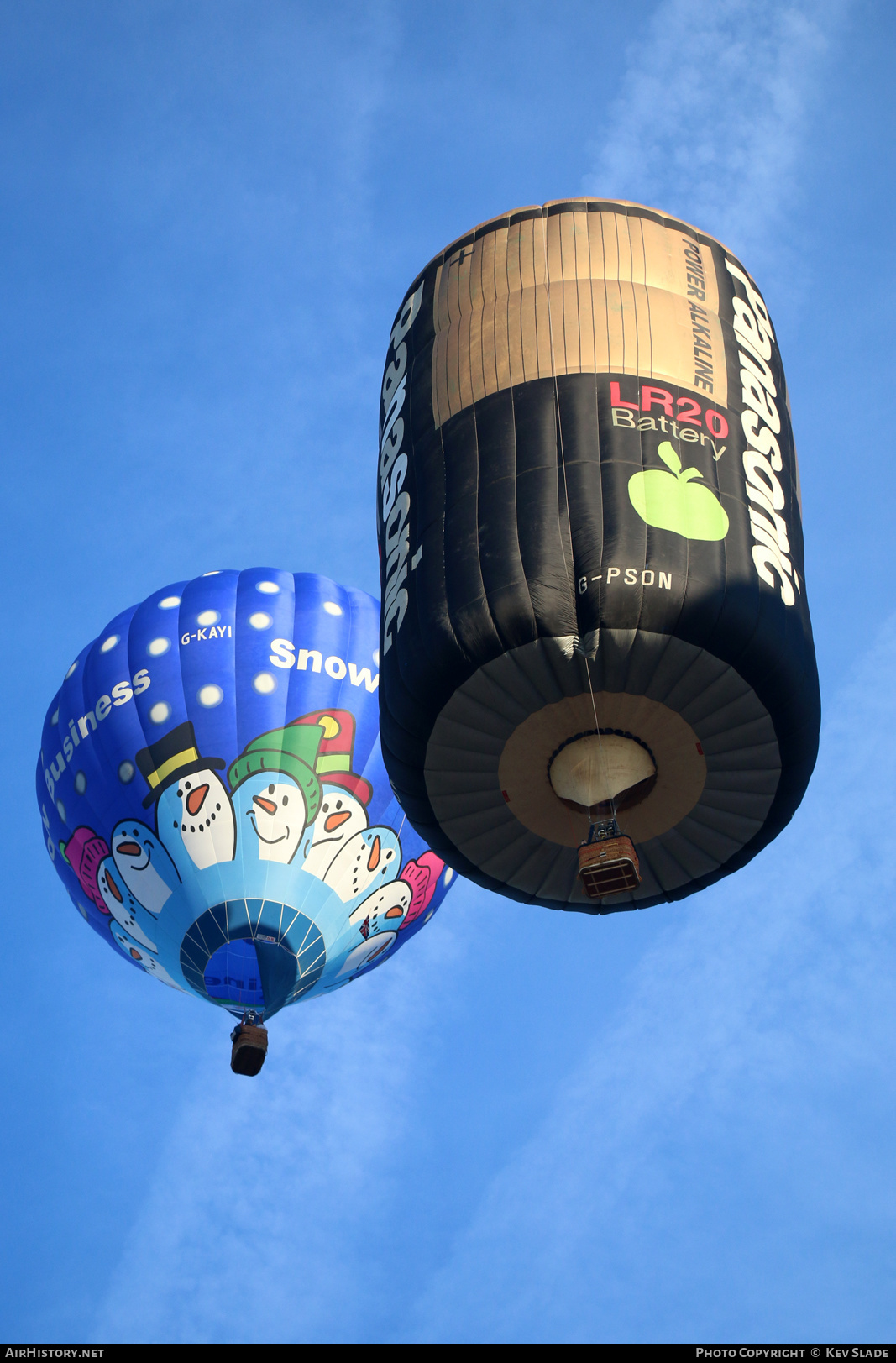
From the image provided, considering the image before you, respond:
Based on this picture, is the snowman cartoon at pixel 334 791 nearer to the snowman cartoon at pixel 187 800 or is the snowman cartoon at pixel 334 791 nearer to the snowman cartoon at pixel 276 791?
the snowman cartoon at pixel 276 791

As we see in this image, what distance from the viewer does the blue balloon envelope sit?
19844mm

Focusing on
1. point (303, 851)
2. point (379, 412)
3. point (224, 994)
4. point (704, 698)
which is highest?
point (379, 412)

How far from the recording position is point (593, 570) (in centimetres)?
1338

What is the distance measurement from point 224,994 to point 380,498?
7071 mm

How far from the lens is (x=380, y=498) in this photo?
15.9 meters

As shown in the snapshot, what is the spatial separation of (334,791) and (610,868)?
6978mm

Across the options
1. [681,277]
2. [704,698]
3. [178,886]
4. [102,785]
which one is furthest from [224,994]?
[681,277]

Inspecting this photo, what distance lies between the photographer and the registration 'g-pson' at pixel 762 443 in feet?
46.2

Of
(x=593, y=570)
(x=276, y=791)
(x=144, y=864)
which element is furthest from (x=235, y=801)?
(x=593, y=570)

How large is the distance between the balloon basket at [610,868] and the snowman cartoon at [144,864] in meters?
7.39

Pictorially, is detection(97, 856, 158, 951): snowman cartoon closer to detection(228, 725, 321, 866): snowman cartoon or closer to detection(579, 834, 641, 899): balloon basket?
detection(228, 725, 321, 866): snowman cartoon

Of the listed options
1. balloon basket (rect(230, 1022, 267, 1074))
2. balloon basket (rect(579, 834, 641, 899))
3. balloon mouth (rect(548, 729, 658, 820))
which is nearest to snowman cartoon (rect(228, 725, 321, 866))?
balloon basket (rect(230, 1022, 267, 1074))

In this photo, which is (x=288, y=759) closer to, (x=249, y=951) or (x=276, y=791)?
(x=276, y=791)

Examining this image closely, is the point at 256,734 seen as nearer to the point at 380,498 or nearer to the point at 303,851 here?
the point at 303,851
